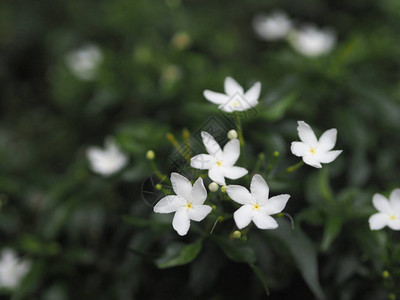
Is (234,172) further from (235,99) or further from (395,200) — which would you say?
(395,200)

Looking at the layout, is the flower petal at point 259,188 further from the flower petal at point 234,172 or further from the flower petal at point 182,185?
the flower petal at point 182,185

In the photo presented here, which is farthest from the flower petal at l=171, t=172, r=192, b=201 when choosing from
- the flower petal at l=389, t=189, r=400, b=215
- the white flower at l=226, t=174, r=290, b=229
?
the flower petal at l=389, t=189, r=400, b=215

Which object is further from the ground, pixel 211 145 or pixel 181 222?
pixel 211 145

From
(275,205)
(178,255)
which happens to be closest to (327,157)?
(275,205)

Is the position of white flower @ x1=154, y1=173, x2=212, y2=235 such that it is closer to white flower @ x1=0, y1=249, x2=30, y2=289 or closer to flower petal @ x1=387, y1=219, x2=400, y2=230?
flower petal @ x1=387, y1=219, x2=400, y2=230

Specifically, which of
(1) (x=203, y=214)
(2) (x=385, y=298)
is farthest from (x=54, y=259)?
(2) (x=385, y=298)

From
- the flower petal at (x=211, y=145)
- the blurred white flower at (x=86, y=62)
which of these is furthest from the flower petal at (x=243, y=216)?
the blurred white flower at (x=86, y=62)
